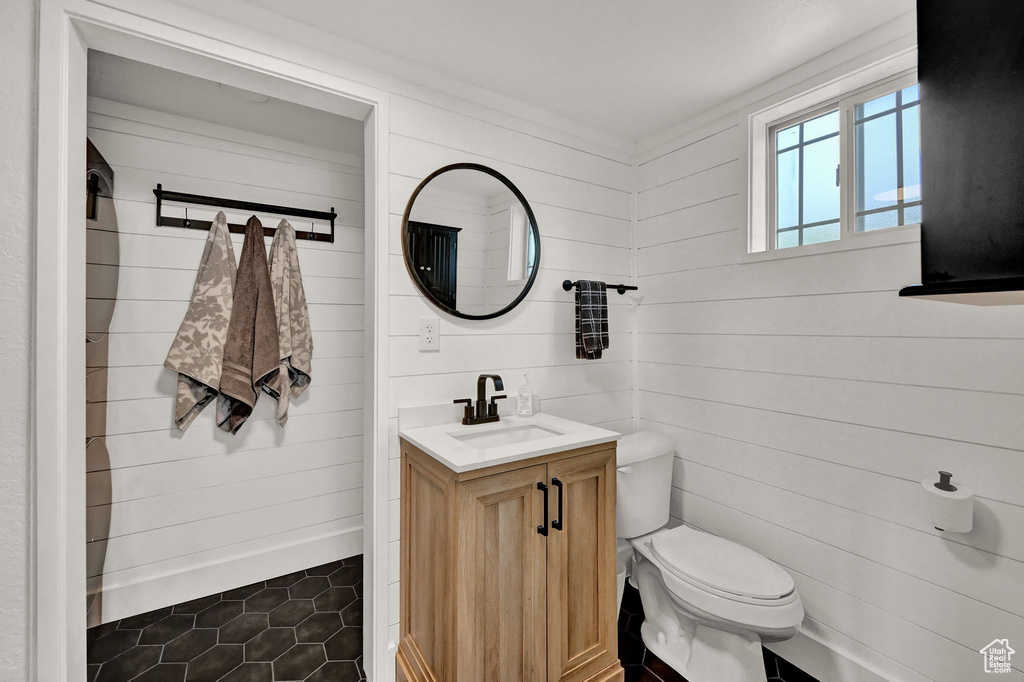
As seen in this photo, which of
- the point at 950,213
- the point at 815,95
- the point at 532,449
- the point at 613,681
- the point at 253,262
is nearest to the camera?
the point at 950,213

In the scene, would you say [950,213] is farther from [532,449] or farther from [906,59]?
[906,59]

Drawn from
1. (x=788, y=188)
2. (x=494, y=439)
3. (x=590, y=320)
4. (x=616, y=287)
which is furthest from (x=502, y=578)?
(x=788, y=188)

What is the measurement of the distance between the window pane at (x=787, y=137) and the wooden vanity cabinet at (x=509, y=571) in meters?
1.51

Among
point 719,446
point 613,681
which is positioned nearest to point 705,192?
point 719,446

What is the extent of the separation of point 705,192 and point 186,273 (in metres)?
2.48

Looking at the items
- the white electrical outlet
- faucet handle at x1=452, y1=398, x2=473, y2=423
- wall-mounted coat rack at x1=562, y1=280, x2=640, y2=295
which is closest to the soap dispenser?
faucet handle at x1=452, y1=398, x2=473, y2=423

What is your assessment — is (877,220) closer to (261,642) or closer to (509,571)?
(509,571)

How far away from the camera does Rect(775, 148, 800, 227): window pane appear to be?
1.89m

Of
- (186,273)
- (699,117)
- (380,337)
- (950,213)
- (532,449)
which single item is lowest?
(532,449)

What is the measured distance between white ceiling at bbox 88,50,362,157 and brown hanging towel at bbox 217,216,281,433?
47 cm

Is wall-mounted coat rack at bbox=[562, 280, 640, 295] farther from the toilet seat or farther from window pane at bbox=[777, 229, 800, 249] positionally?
the toilet seat

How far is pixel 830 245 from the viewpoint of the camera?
5.43 feet

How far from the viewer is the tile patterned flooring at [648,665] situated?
1688mm

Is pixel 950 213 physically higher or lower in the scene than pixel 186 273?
lower
